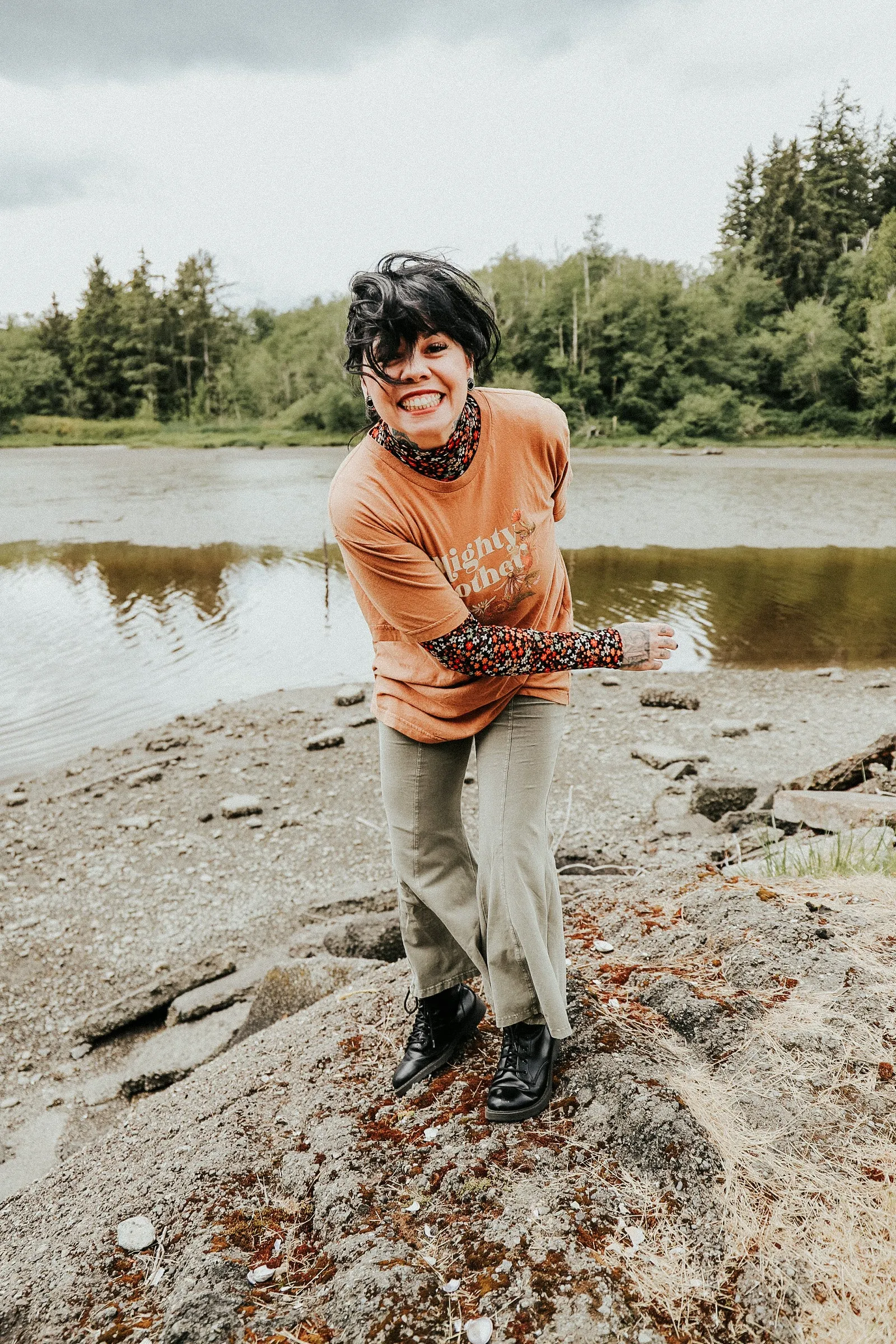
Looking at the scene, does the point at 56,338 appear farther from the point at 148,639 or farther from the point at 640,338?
the point at 148,639

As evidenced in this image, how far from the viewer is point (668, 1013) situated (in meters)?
2.57

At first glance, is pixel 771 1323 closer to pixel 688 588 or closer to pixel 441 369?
pixel 441 369

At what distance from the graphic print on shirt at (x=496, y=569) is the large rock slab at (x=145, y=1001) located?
112 inches

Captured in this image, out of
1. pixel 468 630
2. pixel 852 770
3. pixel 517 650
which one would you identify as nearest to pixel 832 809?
pixel 852 770

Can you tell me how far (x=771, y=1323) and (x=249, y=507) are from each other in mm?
24156

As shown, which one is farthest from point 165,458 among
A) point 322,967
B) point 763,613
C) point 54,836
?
point 322,967

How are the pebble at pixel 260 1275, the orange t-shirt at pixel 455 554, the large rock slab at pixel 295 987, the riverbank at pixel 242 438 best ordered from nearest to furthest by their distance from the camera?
the pebble at pixel 260 1275, the orange t-shirt at pixel 455 554, the large rock slab at pixel 295 987, the riverbank at pixel 242 438

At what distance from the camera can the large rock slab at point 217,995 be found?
4.02 metres

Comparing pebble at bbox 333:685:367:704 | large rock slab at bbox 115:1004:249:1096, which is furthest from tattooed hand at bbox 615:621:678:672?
pebble at bbox 333:685:367:704

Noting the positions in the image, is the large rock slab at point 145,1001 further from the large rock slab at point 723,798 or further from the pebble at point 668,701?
the pebble at point 668,701

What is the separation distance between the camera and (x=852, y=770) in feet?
16.2

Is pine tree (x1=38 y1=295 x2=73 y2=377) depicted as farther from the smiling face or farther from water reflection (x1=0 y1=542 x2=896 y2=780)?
the smiling face

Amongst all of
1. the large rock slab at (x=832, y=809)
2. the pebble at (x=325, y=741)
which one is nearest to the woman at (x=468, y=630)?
the large rock slab at (x=832, y=809)

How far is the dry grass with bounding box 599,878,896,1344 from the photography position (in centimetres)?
164
